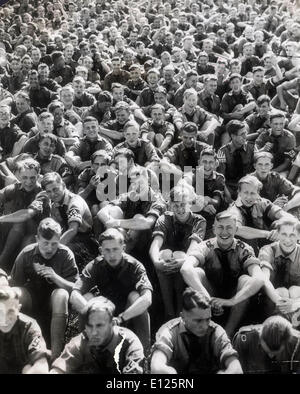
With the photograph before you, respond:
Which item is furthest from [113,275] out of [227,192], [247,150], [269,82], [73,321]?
[269,82]

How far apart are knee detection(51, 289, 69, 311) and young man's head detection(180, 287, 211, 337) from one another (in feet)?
3.05

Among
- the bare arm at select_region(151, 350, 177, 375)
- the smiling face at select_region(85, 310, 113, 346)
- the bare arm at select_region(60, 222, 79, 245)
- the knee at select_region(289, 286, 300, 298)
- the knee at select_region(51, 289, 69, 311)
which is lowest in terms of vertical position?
the bare arm at select_region(60, 222, 79, 245)

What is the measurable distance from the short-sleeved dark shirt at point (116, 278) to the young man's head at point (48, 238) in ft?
0.99

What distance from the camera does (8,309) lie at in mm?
3078

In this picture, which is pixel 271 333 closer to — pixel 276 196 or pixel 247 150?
pixel 276 196

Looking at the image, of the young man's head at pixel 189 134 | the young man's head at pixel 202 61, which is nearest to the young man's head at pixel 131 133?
the young man's head at pixel 189 134

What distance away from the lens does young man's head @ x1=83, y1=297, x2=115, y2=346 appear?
9.31 feet

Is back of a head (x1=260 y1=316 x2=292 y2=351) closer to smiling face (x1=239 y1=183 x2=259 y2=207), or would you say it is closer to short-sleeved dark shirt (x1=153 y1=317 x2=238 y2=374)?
short-sleeved dark shirt (x1=153 y1=317 x2=238 y2=374)

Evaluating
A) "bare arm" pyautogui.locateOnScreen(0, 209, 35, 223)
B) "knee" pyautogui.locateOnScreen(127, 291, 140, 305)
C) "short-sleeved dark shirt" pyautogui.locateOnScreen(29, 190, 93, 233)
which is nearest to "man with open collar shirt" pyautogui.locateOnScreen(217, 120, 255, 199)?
"short-sleeved dark shirt" pyautogui.locateOnScreen(29, 190, 93, 233)

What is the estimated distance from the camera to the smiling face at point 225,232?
3623mm

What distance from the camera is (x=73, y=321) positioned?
385cm

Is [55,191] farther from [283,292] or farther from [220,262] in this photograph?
[283,292]

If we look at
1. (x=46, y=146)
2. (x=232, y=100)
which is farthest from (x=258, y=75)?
(x=46, y=146)
